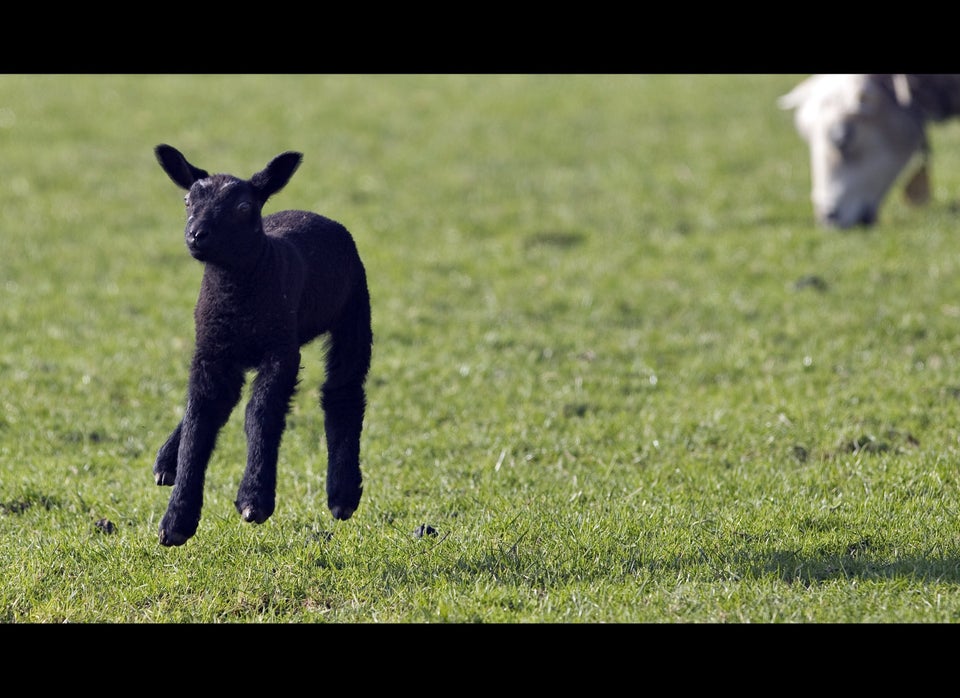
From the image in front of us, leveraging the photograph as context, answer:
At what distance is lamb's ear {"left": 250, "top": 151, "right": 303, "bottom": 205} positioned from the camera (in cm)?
553

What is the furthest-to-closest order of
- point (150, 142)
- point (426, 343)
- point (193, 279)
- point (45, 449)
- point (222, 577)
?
point (150, 142) → point (193, 279) → point (426, 343) → point (45, 449) → point (222, 577)

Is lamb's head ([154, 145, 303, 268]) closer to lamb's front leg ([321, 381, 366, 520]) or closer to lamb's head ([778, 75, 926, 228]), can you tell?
lamb's front leg ([321, 381, 366, 520])

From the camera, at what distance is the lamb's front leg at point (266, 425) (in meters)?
5.43

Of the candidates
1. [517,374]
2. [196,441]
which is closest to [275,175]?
[196,441]

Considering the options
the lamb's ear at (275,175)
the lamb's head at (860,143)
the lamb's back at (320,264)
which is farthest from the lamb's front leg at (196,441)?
the lamb's head at (860,143)

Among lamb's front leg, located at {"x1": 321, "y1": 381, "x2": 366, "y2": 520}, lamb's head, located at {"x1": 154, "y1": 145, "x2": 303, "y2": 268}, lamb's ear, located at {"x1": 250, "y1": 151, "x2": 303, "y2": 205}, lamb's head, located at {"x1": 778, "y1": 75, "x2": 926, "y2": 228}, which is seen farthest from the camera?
lamb's head, located at {"x1": 778, "y1": 75, "x2": 926, "y2": 228}

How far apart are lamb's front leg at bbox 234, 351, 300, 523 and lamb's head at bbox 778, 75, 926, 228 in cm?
951

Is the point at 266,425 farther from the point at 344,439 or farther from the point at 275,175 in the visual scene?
the point at 275,175

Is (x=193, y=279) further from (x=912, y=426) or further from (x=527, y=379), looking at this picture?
(x=912, y=426)

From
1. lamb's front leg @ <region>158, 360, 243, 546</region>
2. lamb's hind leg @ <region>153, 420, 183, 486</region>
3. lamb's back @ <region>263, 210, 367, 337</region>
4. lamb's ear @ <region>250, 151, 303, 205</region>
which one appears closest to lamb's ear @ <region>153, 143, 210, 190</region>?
lamb's ear @ <region>250, 151, 303, 205</region>

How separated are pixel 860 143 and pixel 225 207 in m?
9.87
